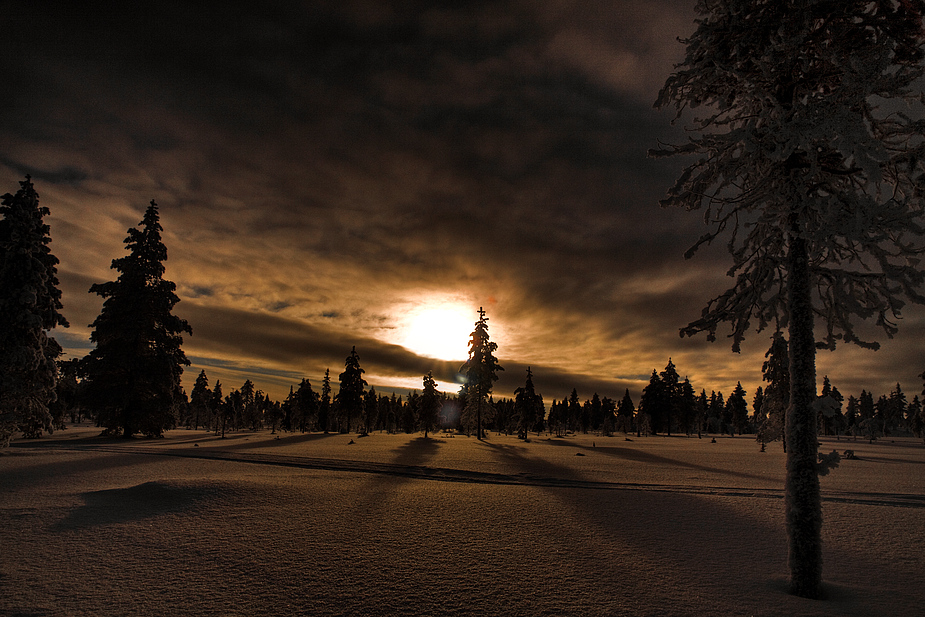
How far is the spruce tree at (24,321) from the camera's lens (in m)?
23.1

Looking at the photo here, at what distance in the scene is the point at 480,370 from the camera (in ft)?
175

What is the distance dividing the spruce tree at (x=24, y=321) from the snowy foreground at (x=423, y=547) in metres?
7.63

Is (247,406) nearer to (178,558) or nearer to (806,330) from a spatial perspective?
(178,558)

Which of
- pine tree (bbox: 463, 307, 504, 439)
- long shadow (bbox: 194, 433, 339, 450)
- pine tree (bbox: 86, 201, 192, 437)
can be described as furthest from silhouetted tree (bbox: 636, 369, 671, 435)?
pine tree (bbox: 86, 201, 192, 437)

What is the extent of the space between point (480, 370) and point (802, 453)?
1808 inches

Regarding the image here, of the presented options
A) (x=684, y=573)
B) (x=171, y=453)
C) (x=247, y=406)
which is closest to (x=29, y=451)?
(x=171, y=453)

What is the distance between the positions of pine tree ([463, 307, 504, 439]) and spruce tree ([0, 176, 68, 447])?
1526 inches

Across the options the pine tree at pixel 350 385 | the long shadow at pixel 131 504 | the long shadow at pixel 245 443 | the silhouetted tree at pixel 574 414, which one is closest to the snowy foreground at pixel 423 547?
the long shadow at pixel 131 504

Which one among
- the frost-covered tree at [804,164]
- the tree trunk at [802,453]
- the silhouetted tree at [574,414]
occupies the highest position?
the frost-covered tree at [804,164]

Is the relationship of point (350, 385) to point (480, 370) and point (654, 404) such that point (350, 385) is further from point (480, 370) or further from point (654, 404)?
point (654, 404)

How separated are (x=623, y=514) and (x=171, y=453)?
26662mm

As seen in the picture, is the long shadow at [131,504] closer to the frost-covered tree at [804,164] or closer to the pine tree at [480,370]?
the frost-covered tree at [804,164]

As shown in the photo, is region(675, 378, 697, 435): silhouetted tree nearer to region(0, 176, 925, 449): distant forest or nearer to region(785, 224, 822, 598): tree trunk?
region(0, 176, 925, 449): distant forest

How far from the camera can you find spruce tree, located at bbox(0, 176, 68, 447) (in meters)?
23.1
